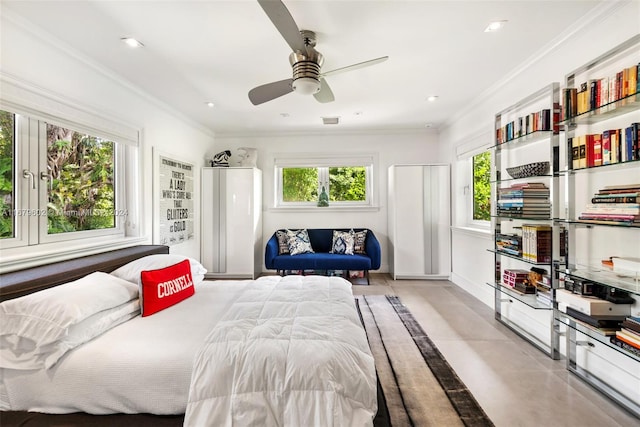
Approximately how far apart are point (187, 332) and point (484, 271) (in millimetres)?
3267

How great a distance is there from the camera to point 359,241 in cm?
450

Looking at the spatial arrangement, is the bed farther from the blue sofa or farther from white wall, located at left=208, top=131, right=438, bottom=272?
white wall, located at left=208, top=131, right=438, bottom=272

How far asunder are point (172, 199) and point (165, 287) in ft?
6.62

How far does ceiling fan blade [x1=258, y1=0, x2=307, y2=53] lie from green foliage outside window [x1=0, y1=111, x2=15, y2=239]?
193 centimetres

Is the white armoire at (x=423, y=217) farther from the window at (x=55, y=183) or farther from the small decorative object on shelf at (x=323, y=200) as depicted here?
the window at (x=55, y=183)

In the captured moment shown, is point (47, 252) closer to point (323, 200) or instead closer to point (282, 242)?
point (282, 242)

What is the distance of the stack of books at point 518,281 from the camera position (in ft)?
8.06

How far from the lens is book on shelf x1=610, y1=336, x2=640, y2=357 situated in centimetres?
154

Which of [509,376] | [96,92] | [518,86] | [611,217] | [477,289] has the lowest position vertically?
[509,376]

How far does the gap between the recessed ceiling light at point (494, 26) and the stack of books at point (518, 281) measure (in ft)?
6.57

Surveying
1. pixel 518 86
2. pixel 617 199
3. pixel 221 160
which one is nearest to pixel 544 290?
pixel 617 199

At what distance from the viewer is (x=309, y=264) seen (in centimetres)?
409

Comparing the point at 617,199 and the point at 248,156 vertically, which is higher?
the point at 248,156

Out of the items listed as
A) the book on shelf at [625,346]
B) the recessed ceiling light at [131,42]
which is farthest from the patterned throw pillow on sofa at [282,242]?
the book on shelf at [625,346]
